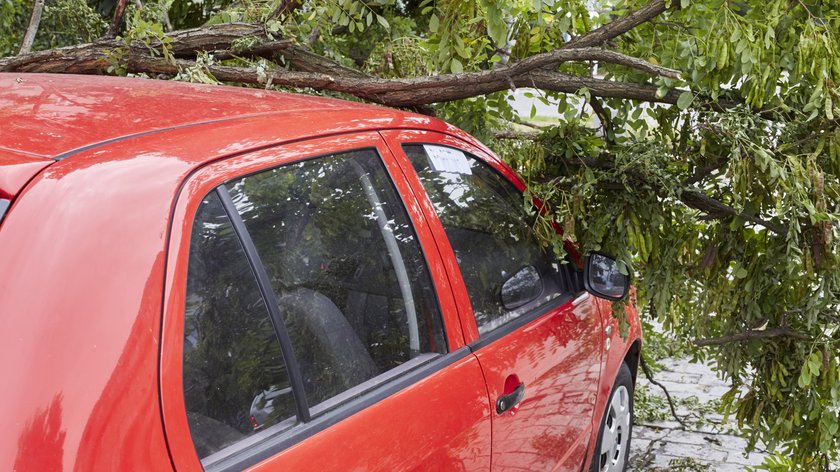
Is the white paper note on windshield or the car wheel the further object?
the car wheel

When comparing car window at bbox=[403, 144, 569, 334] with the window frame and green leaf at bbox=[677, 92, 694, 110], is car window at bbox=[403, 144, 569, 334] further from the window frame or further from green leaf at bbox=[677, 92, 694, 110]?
green leaf at bbox=[677, 92, 694, 110]

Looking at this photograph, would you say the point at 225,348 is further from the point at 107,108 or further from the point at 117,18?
the point at 117,18

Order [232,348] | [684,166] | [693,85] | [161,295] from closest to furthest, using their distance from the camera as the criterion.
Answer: [161,295] → [232,348] → [693,85] → [684,166]

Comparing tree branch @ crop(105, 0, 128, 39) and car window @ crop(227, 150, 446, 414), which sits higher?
tree branch @ crop(105, 0, 128, 39)

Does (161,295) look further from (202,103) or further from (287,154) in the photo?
(202,103)

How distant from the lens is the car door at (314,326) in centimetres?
171

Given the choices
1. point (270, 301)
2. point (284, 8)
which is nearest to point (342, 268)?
point (270, 301)

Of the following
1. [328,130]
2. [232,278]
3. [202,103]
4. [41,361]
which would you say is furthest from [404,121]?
[41,361]

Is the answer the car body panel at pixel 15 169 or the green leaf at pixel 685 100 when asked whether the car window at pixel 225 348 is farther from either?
the green leaf at pixel 685 100

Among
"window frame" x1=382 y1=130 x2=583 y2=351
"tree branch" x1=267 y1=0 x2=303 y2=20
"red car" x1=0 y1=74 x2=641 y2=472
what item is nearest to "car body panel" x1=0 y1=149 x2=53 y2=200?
"red car" x1=0 y1=74 x2=641 y2=472

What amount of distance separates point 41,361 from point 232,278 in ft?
1.45

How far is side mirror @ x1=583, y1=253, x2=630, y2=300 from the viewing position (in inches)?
134

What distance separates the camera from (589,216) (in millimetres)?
3559

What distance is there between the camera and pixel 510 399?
8.89ft
